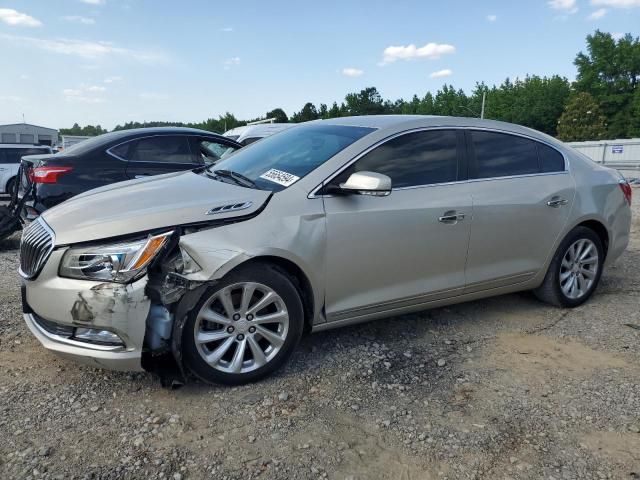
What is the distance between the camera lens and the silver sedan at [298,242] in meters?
3.02

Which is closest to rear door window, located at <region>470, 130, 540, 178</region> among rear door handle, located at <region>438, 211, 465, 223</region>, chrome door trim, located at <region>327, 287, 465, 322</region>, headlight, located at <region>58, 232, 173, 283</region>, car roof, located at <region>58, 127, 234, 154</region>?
rear door handle, located at <region>438, 211, 465, 223</region>

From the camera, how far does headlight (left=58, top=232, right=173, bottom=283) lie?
297 cm

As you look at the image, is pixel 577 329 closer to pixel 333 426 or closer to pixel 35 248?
pixel 333 426

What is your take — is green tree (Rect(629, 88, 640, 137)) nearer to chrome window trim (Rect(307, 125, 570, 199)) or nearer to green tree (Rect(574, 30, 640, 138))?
green tree (Rect(574, 30, 640, 138))

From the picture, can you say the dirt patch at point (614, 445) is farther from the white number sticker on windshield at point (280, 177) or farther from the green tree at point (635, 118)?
the green tree at point (635, 118)

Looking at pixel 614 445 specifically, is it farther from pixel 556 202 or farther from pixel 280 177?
pixel 280 177

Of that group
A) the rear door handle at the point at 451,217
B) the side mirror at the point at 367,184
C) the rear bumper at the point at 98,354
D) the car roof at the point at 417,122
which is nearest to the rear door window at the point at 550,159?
the car roof at the point at 417,122

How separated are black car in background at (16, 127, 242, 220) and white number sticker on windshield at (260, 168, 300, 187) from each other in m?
3.59

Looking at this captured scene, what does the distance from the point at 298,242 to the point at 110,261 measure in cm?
107

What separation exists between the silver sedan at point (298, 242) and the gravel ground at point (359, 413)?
0.27m

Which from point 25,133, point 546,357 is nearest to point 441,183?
point 546,357

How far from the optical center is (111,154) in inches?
266

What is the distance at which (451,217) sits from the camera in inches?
155

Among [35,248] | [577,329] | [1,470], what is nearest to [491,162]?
[577,329]
